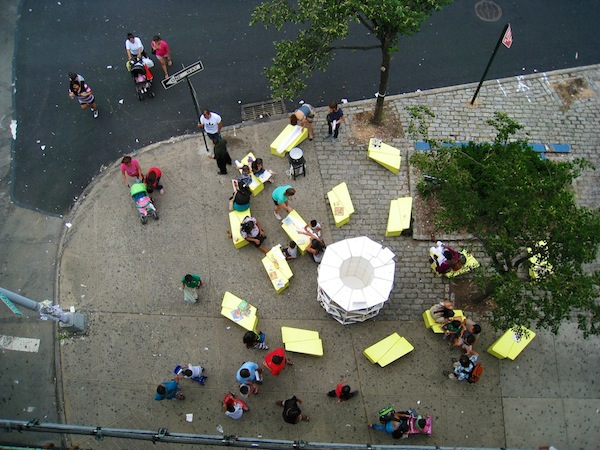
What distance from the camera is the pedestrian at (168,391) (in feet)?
32.4

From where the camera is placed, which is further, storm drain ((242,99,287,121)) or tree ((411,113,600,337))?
storm drain ((242,99,287,121))

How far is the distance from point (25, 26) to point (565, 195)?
1614cm

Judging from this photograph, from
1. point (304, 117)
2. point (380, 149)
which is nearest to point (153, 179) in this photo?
point (304, 117)

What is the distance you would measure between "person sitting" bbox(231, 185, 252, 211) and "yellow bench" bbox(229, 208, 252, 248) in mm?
125

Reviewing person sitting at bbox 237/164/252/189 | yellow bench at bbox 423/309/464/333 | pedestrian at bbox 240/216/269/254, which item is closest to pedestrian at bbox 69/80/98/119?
person sitting at bbox 237/164/252/189

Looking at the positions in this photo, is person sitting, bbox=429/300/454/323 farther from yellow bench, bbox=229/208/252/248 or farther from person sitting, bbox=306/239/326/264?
yellow bench, bbox=229/208/252/248

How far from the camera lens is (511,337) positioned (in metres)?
11.0

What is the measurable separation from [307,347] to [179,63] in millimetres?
9435

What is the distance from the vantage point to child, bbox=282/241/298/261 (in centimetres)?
1174

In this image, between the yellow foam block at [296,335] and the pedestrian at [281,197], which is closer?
the yellow foam block at [296,335]

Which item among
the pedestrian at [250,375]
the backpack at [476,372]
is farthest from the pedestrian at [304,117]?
the backpack at [476,372]

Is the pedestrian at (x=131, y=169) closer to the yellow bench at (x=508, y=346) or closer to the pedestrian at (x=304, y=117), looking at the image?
the pedestrian at (x=304, y=117)

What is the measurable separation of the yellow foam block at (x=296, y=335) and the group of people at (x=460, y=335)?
106 inches

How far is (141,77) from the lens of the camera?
14117mm
